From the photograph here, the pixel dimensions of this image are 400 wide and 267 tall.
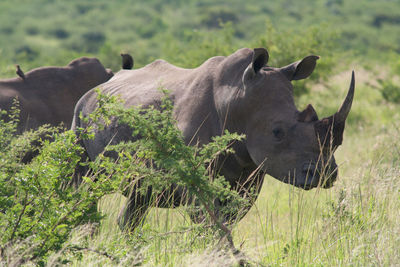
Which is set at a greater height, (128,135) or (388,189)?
(128,135)

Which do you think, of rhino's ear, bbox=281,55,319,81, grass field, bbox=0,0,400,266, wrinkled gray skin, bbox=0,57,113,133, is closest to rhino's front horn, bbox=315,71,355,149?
grass field, bbox=0,0,400,266

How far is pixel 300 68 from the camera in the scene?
521 cm

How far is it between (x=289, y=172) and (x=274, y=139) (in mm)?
279

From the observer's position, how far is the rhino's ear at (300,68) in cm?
512

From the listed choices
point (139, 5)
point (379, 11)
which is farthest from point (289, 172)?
point (139, 5)

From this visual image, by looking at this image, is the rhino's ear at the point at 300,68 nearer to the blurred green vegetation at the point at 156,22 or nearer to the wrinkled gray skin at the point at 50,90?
the wrinkled gray skin at the point at 50,90

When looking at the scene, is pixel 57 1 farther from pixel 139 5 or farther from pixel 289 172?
pixel 289 172

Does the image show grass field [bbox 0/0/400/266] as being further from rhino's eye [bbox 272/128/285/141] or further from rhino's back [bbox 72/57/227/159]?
rhino's back [bbox 72/57/227/159]

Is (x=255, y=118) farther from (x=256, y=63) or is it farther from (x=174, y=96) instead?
(x=174, y=96)

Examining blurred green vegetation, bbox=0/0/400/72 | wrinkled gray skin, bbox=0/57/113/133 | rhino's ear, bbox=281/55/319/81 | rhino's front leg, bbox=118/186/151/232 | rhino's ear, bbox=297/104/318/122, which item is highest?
rhino's ear, bbox=281/55/319/81

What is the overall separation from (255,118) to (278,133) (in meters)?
0.25

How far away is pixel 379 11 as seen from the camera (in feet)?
210

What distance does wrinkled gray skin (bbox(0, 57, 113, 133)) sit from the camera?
24.2 feet

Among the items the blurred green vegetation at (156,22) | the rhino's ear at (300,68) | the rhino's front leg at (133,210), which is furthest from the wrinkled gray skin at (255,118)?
the blurred green vegetation at (156,22)
